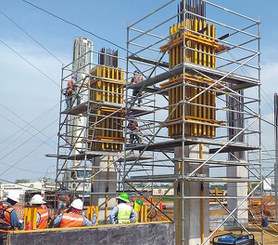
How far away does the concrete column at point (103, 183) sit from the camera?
682 inches

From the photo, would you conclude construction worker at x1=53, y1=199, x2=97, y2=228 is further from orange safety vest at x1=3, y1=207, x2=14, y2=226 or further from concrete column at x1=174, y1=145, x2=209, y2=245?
concrete column at x1=174, y1=145, x2=209, y2=245

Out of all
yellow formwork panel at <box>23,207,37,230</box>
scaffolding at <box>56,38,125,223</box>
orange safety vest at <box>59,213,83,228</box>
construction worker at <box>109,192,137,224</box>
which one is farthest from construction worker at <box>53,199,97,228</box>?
scaffolding at <box>56,38,125,223</box>

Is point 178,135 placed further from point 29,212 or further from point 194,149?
point 29,212

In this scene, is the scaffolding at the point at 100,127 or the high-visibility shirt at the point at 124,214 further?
the scaffolding at the point at 100,127

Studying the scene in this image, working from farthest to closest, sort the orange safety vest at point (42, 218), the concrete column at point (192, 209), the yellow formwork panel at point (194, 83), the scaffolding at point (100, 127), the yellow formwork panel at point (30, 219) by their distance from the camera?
1. the scaffolding at point (100, 127)
2. the yellow formwork panel at point (194, 83)
3. the concrete column at point (192, 209)
4. the orange safety vest at point (42, 218)
5. the yellow formwork panel at point (30, 219)

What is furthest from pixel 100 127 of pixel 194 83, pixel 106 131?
pixel 194 83

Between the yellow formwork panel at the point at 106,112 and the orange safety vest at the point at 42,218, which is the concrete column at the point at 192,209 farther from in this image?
the yellow formwork panel at the point at 106,112

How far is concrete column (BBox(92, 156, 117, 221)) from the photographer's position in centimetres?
1731

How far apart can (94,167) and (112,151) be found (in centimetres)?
116

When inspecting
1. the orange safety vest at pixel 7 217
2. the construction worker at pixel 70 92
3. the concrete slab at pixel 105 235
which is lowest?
the concrete slab at pixel 105 235

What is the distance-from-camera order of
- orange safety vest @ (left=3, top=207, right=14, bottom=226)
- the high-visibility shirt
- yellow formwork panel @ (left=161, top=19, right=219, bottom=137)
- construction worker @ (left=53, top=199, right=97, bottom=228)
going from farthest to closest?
yellow formwork panel @ (left=161, top=19, right=219, bottom=137) → the high-visibility shirt → orange safety vest @ (left=3, top=207, right=14, bottom=226) → construction worker @ (left=53, top=199, right=97, bottom=228)

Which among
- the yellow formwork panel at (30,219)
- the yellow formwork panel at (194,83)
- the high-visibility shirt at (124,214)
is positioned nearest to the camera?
the yellow formwork panel at (30,219)

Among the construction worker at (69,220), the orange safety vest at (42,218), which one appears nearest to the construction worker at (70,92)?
the orange safety vest at (42,218)

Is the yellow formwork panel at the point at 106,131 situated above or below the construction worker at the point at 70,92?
below
